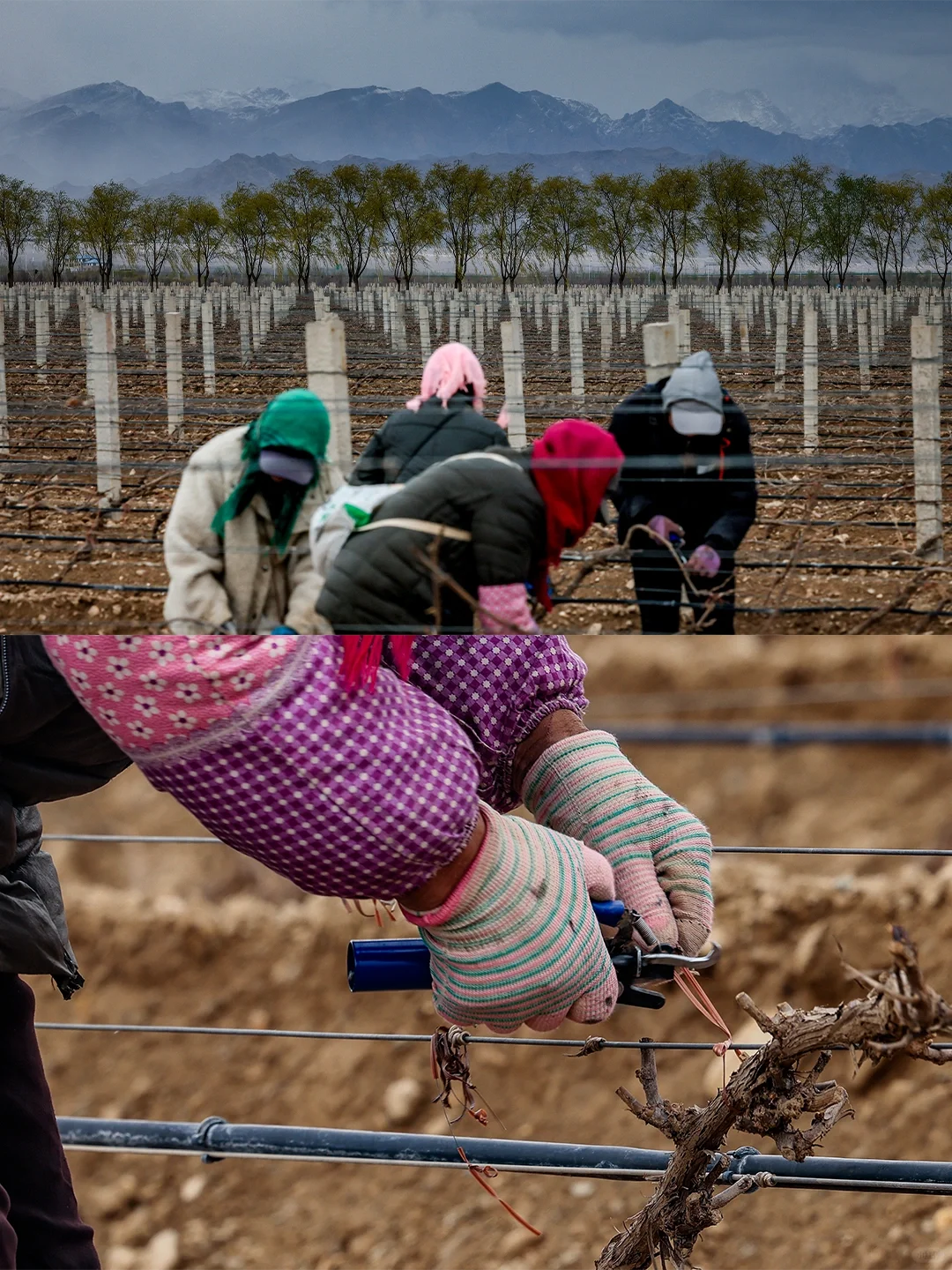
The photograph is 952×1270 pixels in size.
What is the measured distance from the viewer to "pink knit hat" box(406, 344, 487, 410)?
0.71 metres

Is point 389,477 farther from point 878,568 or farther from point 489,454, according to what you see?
point 878,568

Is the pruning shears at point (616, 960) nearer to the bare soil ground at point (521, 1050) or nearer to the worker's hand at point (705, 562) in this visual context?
the worker's hand at point (705, 562)

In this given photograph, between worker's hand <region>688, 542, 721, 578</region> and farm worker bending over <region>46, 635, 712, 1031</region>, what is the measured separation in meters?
0.15

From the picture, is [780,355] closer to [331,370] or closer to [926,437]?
[926,437]

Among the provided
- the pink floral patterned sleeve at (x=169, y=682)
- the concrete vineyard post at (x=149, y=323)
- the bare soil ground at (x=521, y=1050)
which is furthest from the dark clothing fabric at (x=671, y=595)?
the bare soil ground at (x=521, y=1050)

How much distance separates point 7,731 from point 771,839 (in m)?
5.27

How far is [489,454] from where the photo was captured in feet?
2.23

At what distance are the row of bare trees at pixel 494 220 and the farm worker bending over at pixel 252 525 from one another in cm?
13

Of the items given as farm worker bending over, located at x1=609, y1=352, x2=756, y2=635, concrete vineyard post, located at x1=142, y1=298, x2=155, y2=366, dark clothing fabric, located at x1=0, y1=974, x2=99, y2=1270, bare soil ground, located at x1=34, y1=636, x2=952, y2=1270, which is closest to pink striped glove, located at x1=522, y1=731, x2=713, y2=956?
farm worker bending over, located at x1=609, y1=352, x2=756, y2=635

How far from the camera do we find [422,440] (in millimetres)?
688

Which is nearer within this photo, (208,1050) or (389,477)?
(389,477)

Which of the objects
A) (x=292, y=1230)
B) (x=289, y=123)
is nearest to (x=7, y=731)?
(x=289, y=123)

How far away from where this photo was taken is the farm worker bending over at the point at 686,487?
0.71 metres

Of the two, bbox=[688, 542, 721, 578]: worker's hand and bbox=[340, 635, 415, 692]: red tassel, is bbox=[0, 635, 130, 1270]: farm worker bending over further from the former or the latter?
bbox=[688, 542, 721, 578]: worker's hand
